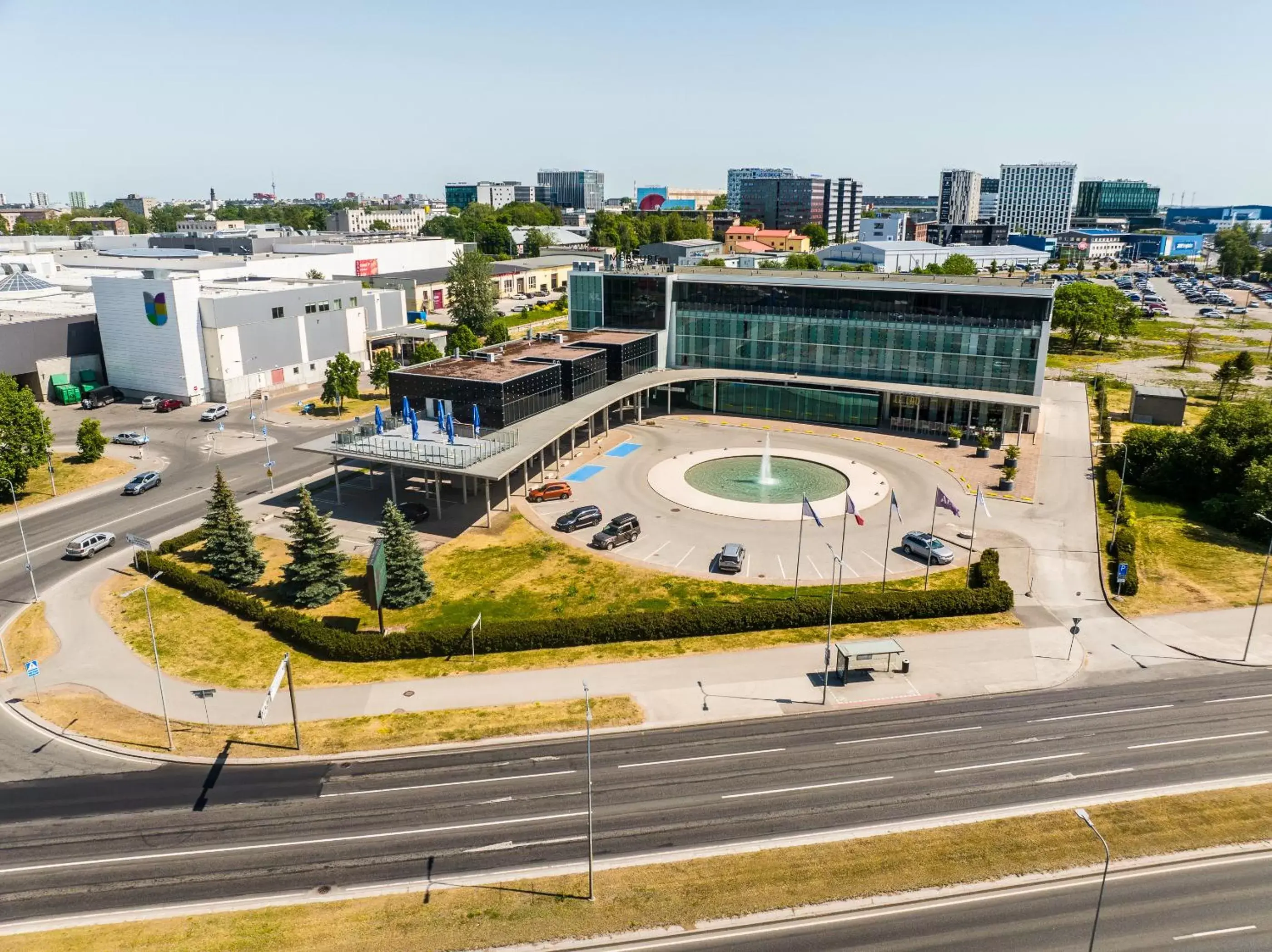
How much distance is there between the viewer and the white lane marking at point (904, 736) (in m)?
34.0

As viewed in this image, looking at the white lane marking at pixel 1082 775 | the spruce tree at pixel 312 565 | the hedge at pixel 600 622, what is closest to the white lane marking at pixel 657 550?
the hedge at pixel 600 622

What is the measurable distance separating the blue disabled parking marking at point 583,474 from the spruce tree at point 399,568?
68.7 ft

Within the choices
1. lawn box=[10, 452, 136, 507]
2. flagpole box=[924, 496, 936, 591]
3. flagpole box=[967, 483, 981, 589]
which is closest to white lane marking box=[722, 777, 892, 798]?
flagpole box=[924, 496, 936, 591]

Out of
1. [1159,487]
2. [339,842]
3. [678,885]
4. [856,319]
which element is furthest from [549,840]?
[856,319]

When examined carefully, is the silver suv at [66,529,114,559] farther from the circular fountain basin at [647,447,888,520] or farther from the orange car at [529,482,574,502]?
the circular fountain basin at [647,447,888,520]

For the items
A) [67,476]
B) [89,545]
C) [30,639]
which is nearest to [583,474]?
[89,545]

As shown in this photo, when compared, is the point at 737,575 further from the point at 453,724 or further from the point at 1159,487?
the point at 1159,487

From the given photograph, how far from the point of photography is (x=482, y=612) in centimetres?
4378

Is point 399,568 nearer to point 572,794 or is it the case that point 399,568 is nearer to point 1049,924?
point 572,794

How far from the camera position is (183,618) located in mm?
43750

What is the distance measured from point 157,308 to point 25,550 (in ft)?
137

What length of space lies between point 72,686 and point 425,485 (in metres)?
27.5

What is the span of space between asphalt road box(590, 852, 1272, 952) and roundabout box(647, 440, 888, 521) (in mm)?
31593

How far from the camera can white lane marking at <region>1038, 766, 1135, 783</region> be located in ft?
103
